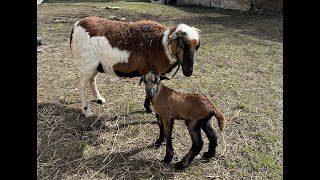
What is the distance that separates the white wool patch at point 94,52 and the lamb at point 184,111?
989mm

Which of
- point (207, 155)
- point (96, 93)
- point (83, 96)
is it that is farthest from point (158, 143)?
point (96, 93)

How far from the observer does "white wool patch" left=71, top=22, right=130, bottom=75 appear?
440cm

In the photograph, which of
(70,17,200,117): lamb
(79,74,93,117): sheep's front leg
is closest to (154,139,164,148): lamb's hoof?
(70,17,200,117): lamb

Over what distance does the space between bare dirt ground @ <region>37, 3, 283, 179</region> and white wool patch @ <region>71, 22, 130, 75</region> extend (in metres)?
0.82

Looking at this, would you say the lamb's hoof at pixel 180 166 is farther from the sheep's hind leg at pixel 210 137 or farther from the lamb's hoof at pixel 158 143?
the lamb's hoof at pixel 158 143

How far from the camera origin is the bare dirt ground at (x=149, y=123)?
3.68 m

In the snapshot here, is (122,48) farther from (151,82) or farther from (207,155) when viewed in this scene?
(207,155)

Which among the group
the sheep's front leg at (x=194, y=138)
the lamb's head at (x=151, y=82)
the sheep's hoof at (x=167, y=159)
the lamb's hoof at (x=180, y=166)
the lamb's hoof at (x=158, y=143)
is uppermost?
the lamb's head at (x=151, y=82)

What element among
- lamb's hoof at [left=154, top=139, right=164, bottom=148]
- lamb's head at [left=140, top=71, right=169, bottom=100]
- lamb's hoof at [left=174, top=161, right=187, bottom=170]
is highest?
lamb's head at [left=140, top=71, right=169, bottom=100]

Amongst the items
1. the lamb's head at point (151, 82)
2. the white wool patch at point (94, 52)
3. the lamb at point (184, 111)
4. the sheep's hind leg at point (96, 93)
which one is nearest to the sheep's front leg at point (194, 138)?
the lamb at point (184, 111)

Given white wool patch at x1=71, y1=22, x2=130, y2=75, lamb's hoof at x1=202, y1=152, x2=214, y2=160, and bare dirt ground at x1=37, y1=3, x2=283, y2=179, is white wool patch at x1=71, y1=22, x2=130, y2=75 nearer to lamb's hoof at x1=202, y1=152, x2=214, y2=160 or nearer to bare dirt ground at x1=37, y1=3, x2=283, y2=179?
bare dirt ground at x1=37, y1=3, x2=283, y2=179

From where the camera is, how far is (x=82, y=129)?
4484mm

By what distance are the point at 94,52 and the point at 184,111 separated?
1.68 meters
